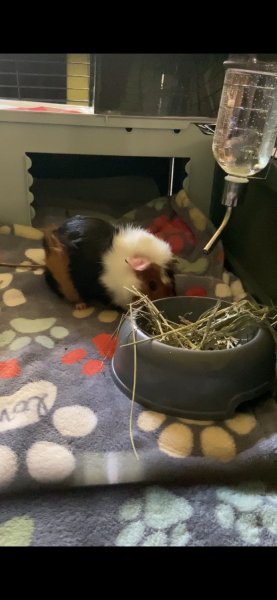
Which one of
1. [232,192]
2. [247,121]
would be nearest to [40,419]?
[232,192]

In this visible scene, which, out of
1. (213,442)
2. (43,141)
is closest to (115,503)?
(213,442)

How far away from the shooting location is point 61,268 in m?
1.23

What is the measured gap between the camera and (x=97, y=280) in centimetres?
120

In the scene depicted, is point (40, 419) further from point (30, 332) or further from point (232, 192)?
point (232, 192)

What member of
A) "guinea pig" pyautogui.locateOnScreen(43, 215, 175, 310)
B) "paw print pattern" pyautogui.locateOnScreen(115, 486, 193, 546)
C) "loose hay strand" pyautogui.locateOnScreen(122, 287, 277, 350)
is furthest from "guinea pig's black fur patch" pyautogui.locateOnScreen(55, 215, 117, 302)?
"paw print pattern" pyautogui.locateOnScreen(115, 486, 193, 546)

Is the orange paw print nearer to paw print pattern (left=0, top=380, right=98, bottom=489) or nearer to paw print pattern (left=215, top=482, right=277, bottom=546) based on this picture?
paw print pattern (left=0, top=380, right=98, bottom=489)

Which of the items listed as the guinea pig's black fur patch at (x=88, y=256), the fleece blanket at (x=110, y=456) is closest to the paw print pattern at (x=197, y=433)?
the fleece blanket at (x=110, y=456)

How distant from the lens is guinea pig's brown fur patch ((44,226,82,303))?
1223 mm

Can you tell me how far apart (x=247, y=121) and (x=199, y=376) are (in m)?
0.49

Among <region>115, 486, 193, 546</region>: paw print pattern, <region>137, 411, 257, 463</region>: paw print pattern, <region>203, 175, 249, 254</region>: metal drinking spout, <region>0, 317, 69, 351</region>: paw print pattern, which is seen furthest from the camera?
<region>0, 317, 69, 351</region>: paw print pattern

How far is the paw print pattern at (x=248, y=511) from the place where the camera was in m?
0.69

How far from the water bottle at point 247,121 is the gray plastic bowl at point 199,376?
32 centimetres
